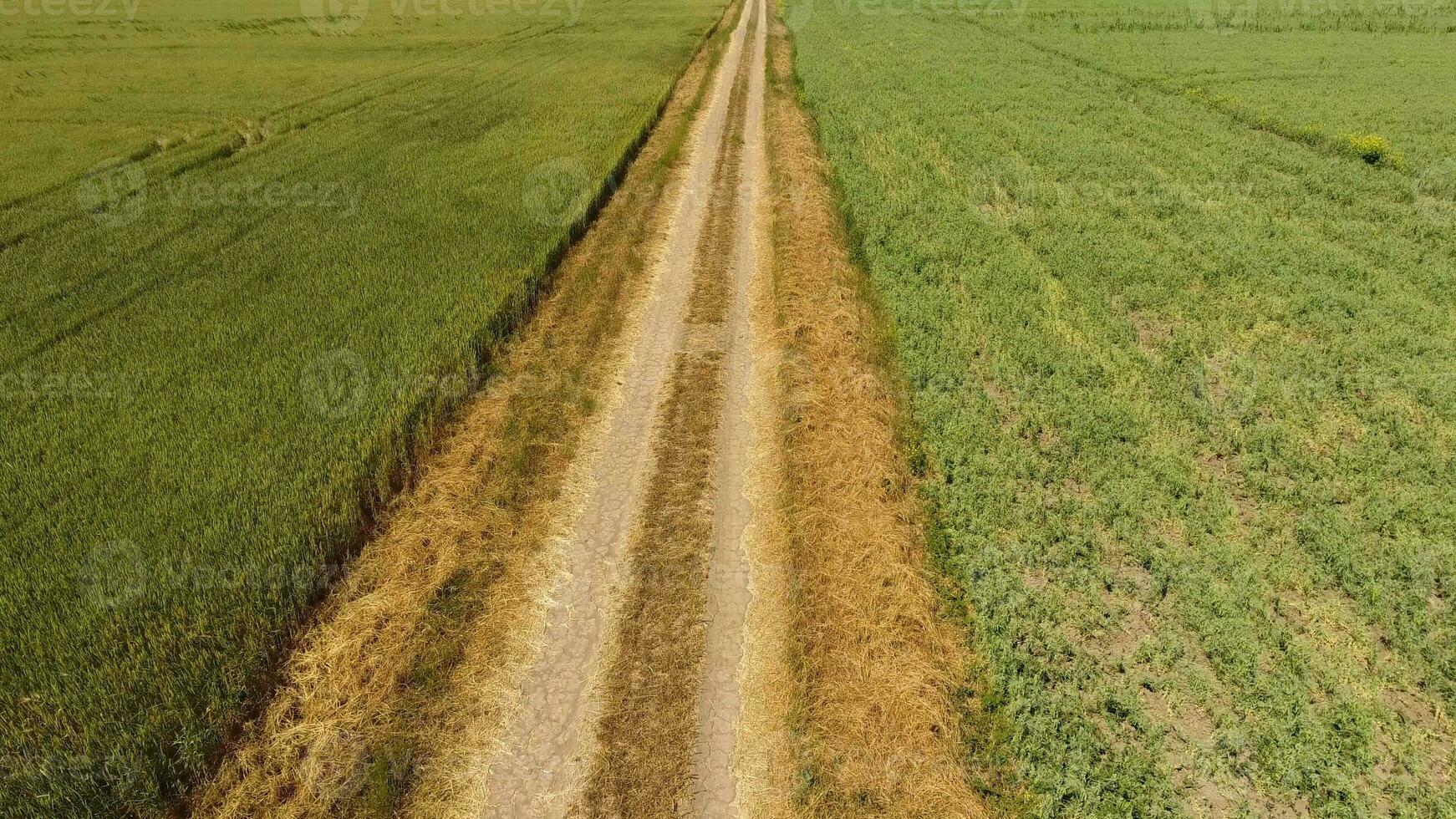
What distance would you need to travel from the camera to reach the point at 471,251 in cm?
1555

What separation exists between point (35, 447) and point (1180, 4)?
70.6 meters

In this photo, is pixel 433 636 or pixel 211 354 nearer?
pixel 433 636

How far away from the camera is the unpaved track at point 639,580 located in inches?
253

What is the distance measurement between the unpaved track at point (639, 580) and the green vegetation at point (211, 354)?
1.41m

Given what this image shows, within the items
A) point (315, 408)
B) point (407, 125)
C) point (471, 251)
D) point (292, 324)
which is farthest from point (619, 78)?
point (315, 408)

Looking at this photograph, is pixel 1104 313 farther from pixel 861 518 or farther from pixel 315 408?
pixel 315 408

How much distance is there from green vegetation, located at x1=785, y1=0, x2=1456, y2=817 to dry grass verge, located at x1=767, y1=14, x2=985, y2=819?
0.48 metres

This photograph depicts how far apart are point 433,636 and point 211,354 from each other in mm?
7270

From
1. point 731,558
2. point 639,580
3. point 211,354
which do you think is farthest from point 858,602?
point 211,354

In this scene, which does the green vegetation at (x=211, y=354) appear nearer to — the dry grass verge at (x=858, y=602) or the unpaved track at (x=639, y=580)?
the unpaved track at (x=639, y=580)

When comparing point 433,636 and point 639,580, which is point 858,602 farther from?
point 433,636

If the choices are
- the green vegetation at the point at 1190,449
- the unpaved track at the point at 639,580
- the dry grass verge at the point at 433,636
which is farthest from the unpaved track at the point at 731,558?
the green vegetation at the point at 1190,449

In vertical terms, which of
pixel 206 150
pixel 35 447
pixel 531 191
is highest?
pixel 206 150

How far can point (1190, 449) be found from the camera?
989 centimetres
